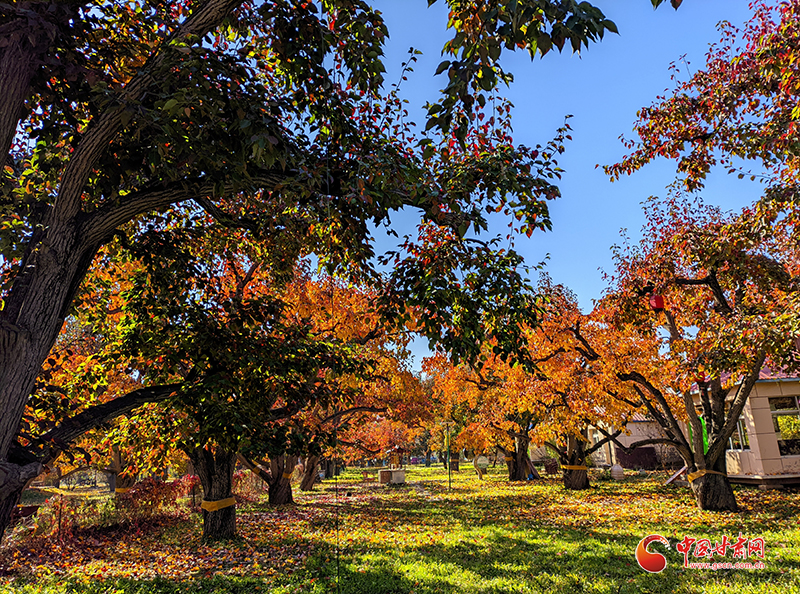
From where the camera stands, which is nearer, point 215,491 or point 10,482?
point 10,482

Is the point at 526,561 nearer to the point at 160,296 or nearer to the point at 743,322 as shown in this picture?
the point at 743,322

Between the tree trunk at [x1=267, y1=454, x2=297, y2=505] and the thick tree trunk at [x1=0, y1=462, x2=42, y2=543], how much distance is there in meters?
15.2

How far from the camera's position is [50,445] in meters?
4.61

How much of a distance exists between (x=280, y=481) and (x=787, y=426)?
2063 cm

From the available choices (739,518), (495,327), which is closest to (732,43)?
(495,327)

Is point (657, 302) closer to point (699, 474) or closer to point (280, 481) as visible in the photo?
point (699, 474)

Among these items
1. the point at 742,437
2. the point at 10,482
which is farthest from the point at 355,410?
the point at 742,437

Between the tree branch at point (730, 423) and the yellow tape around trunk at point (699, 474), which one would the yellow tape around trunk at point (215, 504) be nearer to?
the yellow tape around trunk at point (699, 474)

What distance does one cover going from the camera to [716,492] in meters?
12.7

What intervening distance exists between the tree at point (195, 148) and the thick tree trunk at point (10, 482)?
1 centimetres

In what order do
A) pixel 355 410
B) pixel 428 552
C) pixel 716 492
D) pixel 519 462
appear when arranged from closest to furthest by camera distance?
pixel 428 552 < pixel 716 492 < pixel 355 410 < pixel 519 462

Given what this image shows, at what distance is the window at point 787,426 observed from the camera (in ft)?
59.4

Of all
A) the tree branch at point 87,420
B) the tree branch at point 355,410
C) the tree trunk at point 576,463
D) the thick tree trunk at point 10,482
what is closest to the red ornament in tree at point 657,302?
the tree branch at point 355,410

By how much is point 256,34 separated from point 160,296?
445 centimetres
